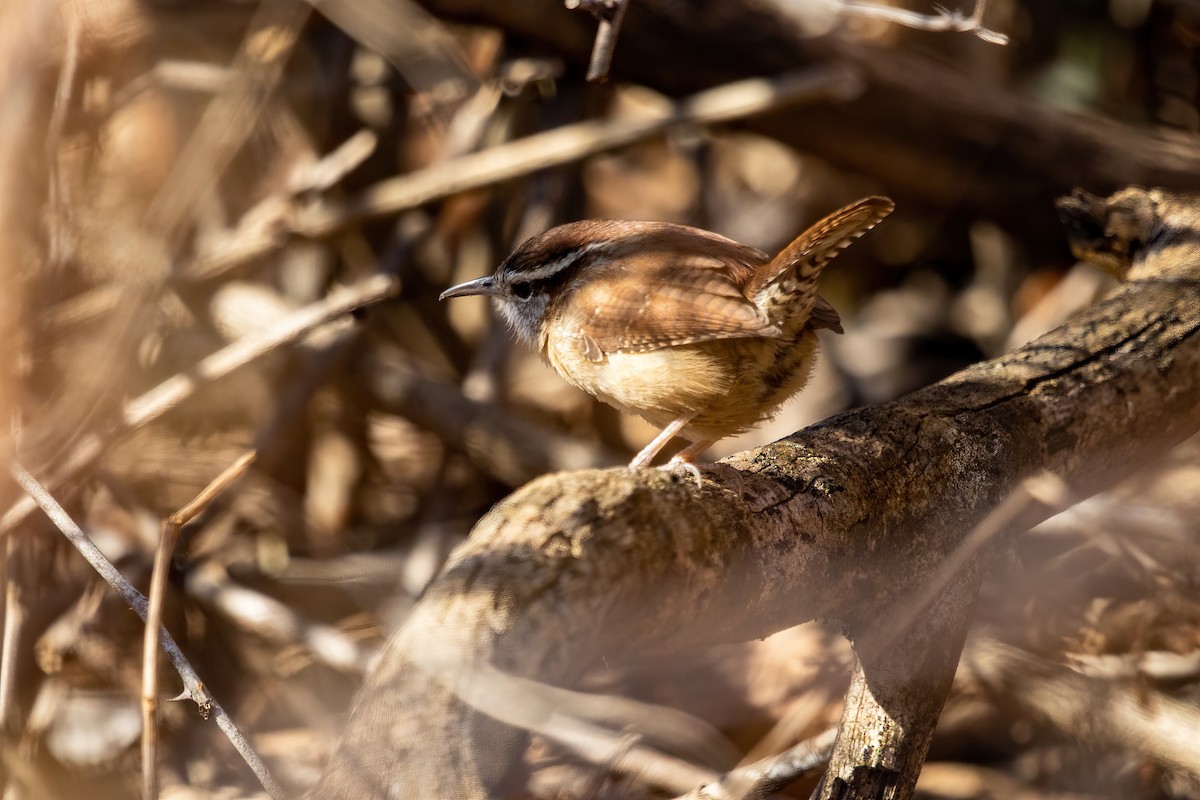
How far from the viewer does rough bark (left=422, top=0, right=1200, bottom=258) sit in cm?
430

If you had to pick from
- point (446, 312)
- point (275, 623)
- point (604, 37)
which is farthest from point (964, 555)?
point (446, 312)

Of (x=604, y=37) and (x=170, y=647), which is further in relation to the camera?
(x=604, y=37)

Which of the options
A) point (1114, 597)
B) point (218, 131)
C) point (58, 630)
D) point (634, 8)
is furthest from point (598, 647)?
point (634, 8)

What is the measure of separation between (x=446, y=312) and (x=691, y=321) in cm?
276

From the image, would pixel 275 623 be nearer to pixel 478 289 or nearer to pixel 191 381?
pixel 191 381

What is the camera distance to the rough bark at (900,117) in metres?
4.30

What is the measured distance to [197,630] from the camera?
3.66m

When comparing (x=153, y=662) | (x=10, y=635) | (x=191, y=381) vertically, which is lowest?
(x=10, y=635)

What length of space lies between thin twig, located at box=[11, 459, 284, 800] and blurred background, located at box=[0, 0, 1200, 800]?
205 millimetres

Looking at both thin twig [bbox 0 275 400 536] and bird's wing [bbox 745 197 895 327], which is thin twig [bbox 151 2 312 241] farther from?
bird's wing [bbox 745 197 895 327]

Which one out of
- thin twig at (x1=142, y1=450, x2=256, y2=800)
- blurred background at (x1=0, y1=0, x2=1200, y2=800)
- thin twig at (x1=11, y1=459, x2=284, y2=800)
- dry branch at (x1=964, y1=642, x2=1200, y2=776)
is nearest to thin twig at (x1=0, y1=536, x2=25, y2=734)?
blurred background at (x1=0, y1=0, x2=1200, y2=800)

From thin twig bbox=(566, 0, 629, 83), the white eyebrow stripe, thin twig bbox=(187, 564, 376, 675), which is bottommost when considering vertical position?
thin twig bbox=(187, 564, 376, 675)

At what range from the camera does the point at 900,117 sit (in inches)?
179

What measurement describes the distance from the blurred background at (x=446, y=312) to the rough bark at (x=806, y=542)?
443 mm
